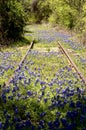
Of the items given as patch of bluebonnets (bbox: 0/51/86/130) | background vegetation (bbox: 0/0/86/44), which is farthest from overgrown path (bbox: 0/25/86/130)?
background vegetation (bbox: 0/0/86/44)

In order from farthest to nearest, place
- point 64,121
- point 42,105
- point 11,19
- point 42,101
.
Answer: point 11,19, point 42,101, point 42,105, point 64,121

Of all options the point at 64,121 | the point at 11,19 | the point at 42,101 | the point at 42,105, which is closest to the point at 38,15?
the point at 11,19

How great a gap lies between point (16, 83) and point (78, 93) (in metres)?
1.57

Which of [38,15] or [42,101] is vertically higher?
[42,101]

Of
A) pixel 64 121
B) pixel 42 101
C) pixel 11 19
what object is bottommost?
pixel 11 19

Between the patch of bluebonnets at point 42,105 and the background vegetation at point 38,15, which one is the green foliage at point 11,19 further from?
the patch of bluebonnets at point 42,105

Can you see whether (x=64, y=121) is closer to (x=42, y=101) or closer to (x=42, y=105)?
(x=42, y=105)

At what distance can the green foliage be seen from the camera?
798 inches

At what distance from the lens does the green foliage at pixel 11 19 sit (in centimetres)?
2027

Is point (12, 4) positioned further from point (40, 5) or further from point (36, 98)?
point (40, 5)

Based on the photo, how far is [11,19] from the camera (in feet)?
67.9

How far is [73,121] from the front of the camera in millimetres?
5816

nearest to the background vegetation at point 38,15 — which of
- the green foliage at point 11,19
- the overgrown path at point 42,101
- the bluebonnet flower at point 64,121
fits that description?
the green foliage at point 11,19

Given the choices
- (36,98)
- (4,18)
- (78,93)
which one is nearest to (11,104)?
(36,98)
